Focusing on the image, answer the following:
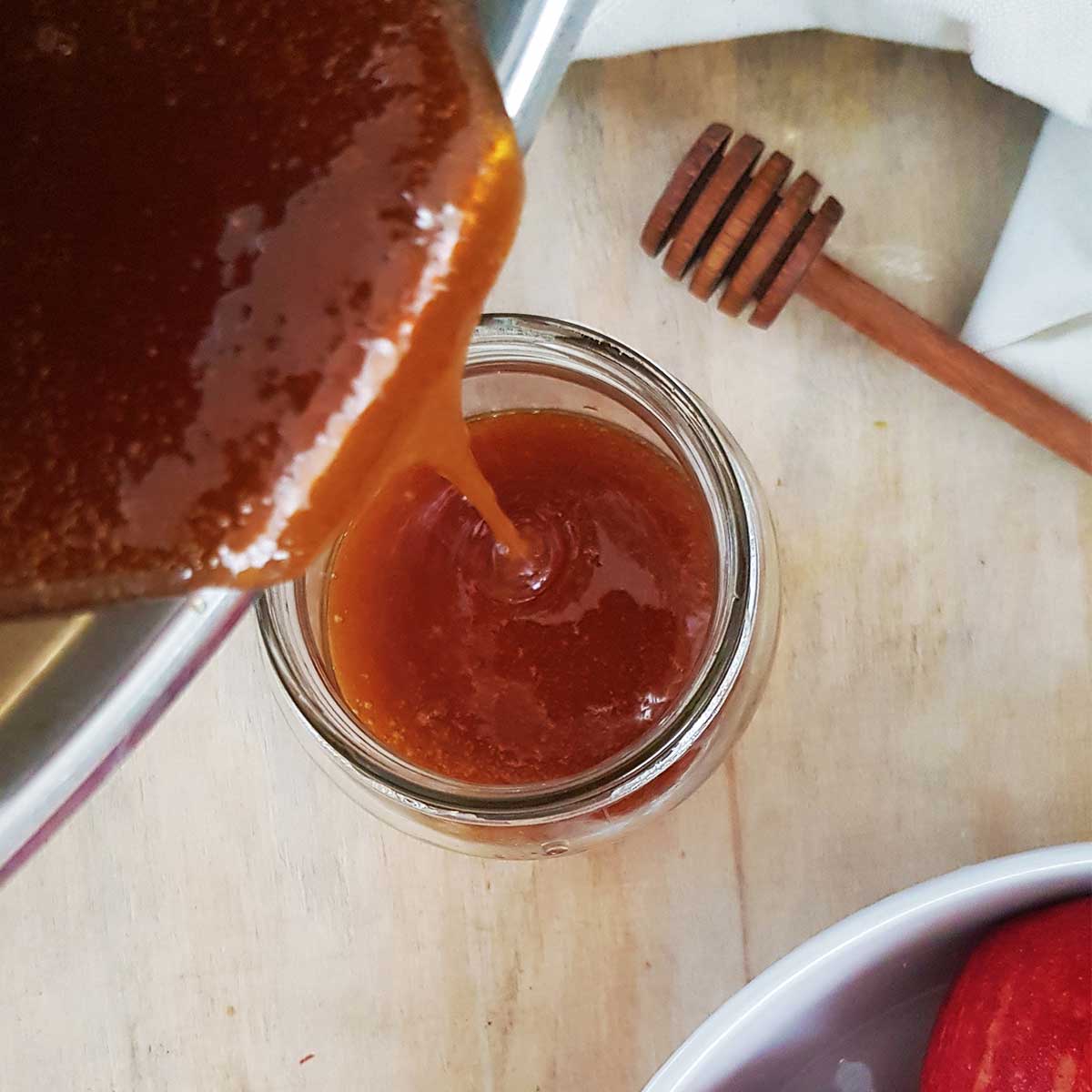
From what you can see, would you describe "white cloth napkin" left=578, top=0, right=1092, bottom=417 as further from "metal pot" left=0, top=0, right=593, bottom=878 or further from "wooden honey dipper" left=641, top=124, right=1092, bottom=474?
"metal pot" left=0, top=0, right=593, bottom=878

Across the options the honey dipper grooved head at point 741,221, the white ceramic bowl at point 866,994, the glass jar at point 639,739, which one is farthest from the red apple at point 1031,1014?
the honey dipper grooved head at point 741,221

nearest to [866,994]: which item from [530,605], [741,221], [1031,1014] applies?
[1031,1014]

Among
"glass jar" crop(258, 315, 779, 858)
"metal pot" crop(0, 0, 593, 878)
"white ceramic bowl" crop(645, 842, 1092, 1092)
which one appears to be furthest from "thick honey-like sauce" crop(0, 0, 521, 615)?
"white ceramic bowl" crop(645, 842, 1092, 1092)

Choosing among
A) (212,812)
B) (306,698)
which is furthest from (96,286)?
(212,812)

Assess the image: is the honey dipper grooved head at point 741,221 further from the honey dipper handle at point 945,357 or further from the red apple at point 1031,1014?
the red apple at point 1031,1014

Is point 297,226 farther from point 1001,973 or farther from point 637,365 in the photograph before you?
point 1001,973

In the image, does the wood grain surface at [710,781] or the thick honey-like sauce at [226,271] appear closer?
the thick honey-like sauce at [226,271]

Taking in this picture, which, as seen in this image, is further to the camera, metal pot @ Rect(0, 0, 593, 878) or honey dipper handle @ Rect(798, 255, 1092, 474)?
honey dipper handle @ Rect(798, 255, 1092, 474)
